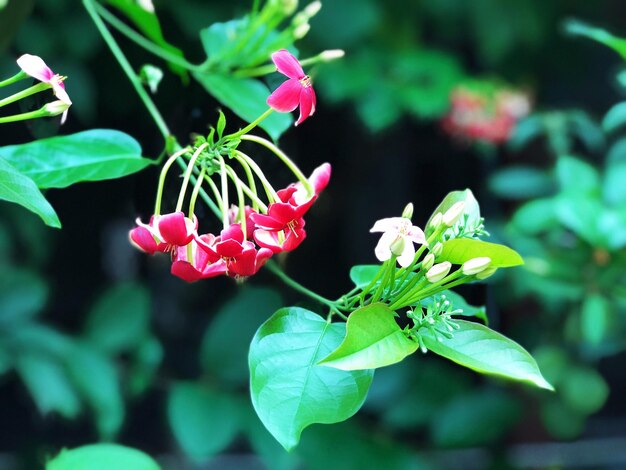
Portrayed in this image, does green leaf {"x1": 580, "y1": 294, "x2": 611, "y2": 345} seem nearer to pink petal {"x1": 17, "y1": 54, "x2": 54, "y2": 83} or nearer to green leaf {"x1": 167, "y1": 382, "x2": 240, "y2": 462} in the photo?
green leaf {"x1": 167, "y1": 382, "x2": 240, "y2": 462}

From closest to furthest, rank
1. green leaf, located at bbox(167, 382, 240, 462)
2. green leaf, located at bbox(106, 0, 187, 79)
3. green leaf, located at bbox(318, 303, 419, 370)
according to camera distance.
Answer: green leaf, located at bbox(318, 303, 419, 370) → green leaf, located at bbox(106, 0, 187, 79) → green leaf, located at bbox(167, 382, 240, 462)

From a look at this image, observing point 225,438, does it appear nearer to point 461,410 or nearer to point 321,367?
point 461,410

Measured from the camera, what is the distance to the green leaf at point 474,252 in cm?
58

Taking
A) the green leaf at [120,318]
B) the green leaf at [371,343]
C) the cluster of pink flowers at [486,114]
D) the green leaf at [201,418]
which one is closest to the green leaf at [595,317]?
the cluster of pink flowers at [486,114]

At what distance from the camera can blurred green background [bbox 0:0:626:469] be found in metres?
1.37

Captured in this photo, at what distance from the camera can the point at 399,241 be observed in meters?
0.56

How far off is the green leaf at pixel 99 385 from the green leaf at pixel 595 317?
759 millimetres

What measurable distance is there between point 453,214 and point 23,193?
28cm

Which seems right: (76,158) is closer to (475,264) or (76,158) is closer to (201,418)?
(475,264)

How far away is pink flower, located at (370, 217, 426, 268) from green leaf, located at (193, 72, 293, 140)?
0.26 metres

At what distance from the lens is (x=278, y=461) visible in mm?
1461

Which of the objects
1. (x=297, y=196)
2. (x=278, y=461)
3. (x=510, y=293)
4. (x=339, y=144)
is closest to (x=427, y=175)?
(x=339, y=144)

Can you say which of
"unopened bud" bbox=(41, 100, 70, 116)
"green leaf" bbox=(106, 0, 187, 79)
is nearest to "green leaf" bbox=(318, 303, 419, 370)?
"unopened bud" bbox=(41, 100, 70, 116)

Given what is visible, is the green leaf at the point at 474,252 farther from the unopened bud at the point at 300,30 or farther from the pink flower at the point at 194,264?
the unopened bud at the point at 300,30
